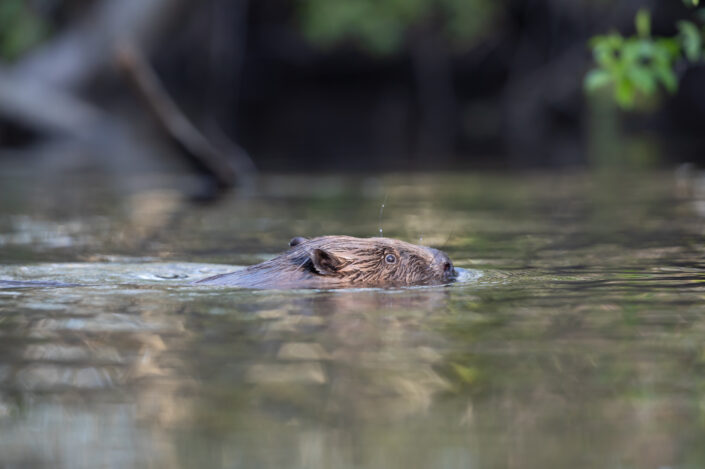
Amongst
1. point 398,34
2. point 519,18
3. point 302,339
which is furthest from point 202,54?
point 302,339

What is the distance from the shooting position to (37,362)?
15.9 feet

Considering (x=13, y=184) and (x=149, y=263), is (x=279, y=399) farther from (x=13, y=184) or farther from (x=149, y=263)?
(x=13, y=184)

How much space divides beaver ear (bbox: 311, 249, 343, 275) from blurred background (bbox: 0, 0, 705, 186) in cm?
727

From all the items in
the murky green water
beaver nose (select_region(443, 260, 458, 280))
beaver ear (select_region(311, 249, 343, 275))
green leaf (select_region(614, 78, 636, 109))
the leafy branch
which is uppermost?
the leafy branch

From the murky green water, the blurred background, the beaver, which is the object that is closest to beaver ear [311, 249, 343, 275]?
the beaver

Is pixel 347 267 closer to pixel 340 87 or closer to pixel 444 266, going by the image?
pixel 444 266

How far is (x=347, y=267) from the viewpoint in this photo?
6699 millimetres

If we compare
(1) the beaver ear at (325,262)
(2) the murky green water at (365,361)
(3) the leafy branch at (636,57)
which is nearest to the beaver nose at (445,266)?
(2) the murky green water at (365,361)

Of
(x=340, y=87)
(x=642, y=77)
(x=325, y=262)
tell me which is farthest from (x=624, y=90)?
(x=340, y=87)

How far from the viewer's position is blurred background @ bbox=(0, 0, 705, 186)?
66.7ft

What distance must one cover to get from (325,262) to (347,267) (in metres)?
0.15

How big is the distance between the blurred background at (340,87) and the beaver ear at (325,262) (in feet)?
23.9

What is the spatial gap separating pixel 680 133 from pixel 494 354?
75.1 ft

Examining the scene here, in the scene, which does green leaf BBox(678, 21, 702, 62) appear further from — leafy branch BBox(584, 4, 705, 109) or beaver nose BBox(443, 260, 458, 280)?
beaver nose BBox(443, 260, 458, 280)
